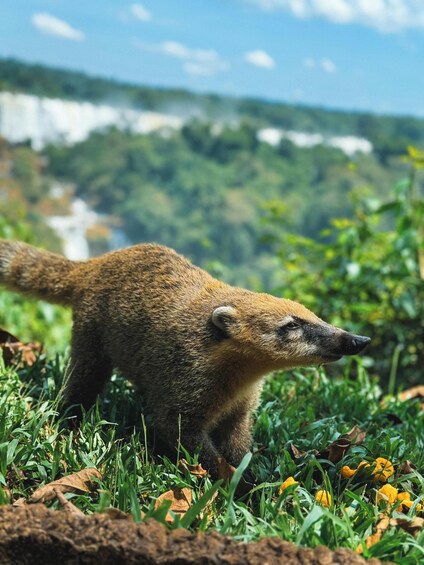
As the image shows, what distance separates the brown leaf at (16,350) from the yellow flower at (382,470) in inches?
86.2

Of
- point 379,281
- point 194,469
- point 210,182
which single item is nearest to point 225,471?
point 194,469

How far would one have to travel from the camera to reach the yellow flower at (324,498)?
2936 mm

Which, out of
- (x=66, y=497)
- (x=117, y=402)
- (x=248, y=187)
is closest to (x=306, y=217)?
(x=248, y=187)

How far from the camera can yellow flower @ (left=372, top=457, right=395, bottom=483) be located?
3.23 metres

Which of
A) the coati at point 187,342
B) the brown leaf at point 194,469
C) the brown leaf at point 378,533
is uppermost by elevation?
the coati at point 187,342

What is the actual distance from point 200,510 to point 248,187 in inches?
736

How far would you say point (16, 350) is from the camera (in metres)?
4.54

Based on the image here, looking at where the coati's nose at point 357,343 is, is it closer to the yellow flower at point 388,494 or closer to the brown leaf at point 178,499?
the yellow flower at point 388,494

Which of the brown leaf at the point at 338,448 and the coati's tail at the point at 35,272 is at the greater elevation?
the coati's tail at the point at 35,272

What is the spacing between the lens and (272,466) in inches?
134

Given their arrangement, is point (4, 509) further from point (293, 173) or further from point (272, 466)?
point (293, 173)

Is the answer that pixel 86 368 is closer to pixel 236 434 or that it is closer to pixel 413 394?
pixel 236 434

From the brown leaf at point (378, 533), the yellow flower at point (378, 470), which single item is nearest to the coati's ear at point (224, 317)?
the yellow flower at point (378, 470)

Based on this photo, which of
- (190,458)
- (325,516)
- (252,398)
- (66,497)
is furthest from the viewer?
(252,398)
